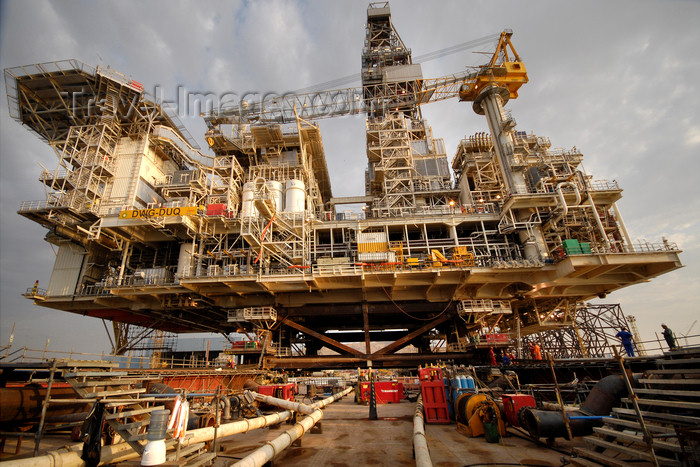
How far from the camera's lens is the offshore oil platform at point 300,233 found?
2580cm

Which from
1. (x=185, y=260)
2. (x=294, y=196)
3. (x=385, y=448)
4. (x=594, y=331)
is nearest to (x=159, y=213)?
(x=185, y=260)

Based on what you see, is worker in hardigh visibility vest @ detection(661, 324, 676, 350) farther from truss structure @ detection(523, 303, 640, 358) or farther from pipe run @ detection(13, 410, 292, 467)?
truss structure @ detection(523, 303, 640, 358)

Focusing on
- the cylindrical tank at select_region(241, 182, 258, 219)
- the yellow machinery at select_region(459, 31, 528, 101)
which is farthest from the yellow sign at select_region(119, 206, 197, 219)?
the yellow machinery at select_region(459, 31, 528, 101)

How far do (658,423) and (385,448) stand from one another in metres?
6.35

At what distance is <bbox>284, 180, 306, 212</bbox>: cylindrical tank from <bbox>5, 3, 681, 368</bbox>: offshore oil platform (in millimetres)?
180

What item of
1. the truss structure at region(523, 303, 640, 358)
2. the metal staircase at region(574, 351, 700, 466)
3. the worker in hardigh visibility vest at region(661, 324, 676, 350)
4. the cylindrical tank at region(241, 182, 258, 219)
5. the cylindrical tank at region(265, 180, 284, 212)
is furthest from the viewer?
the truss structure at region(523, 303, 640, 358)

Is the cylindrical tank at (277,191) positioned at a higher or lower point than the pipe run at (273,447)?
higher

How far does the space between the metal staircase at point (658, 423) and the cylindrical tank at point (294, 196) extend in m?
28.0

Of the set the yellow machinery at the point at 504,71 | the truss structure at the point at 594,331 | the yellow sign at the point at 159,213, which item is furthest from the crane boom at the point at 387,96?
the truss structure at the point at 594,331

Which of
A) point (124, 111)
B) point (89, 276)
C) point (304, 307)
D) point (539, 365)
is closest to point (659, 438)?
point (539, 365)

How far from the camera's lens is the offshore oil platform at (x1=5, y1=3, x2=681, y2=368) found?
2580 centimetres

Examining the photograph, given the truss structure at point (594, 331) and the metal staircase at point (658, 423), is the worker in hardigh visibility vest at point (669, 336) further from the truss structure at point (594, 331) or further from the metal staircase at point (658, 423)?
the truss structure at point (594, 331)

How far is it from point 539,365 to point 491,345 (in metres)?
4.64

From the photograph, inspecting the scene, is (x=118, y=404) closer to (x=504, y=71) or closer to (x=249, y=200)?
(x=249, y=200)
